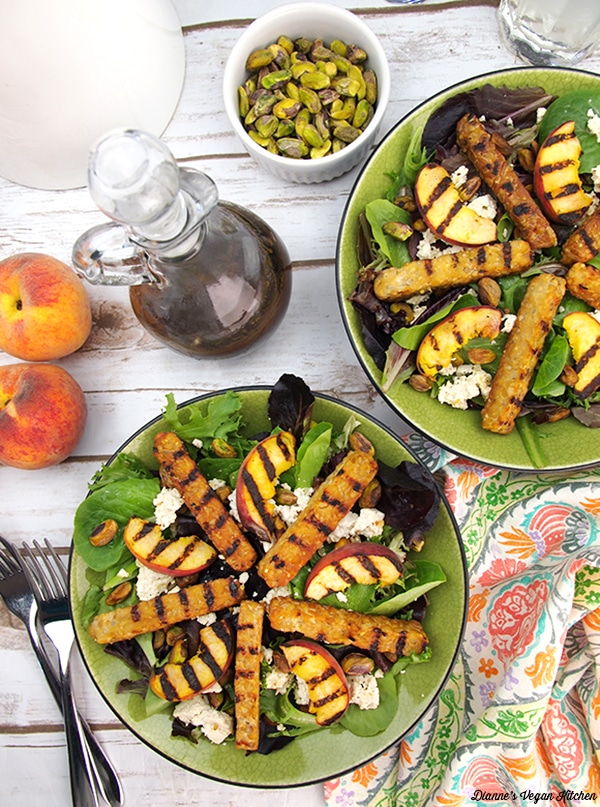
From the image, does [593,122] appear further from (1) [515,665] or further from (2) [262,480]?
(1) [515,665]

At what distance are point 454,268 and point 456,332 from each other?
0.12 meters

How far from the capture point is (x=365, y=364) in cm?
128

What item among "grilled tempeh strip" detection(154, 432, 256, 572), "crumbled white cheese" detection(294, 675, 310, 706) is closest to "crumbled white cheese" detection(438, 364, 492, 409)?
"grilled tempeh strip" detection(154, 432, 256, 572)

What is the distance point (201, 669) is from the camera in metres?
1.20

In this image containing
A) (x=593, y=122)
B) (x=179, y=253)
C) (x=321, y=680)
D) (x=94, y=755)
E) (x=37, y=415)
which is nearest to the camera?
(x=179, y=253)

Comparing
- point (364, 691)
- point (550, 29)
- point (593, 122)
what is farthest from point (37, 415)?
point (550, 29)

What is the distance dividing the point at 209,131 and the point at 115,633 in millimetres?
1114

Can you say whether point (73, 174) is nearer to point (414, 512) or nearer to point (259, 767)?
point (414, 512)

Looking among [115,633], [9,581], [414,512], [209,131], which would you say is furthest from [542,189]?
[9,581]

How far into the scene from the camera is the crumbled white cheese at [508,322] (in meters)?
Answer: 1.29

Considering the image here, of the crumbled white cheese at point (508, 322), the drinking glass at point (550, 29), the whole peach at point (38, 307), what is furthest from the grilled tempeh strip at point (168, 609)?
the drinking glass at point (550, 29)

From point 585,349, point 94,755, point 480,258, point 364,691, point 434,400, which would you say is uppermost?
point 480,258

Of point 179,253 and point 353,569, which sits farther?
point 353,569

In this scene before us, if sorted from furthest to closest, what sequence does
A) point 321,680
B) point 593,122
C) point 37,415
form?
1. point 37,415
2. point 593,122
3. point 321,680
